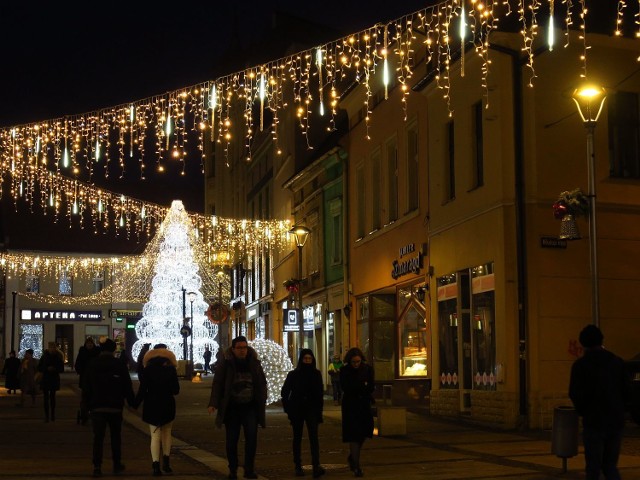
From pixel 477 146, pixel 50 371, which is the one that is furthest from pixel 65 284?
pixel 477 146

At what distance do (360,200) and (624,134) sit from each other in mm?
11254

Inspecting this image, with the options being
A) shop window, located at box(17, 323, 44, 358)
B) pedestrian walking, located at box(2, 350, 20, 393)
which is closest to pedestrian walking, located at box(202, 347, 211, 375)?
pedestrian walking, located at box(2, 350, 20, 393)

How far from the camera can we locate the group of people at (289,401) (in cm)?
1305

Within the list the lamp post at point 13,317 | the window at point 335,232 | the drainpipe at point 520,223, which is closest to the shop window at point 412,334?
the window at point 335,232

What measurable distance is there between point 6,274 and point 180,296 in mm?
27353

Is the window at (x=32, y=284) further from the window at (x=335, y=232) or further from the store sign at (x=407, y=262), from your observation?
the store sign at (x=407, y=262)

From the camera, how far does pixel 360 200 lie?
104ft

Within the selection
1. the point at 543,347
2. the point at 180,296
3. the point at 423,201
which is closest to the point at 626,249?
the point at 543,347

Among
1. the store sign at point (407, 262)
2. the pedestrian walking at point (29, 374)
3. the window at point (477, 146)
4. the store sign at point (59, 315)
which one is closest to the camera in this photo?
the window at point (477, 146)

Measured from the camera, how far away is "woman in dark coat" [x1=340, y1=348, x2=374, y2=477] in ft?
43.7

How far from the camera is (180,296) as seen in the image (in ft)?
172

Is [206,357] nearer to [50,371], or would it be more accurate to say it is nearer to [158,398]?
[50,371]

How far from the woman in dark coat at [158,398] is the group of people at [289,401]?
59 centimetres

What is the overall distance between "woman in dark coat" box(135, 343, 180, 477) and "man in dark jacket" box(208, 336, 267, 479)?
26.5 inches
